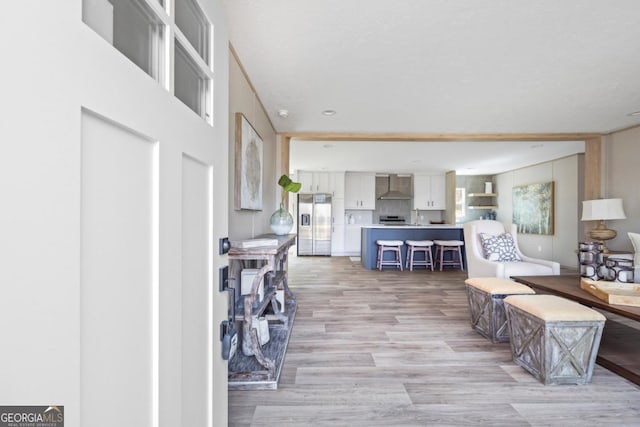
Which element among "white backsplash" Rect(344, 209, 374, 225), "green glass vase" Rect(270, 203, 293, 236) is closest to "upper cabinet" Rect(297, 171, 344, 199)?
"white backsplash" Rect(344, 209, 374, 225)

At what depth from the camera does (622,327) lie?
2994mm

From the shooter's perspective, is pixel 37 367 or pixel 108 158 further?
pixel 108 158

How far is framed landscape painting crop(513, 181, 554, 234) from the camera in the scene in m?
7.02

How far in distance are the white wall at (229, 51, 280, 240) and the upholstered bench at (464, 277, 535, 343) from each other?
2.20 metres

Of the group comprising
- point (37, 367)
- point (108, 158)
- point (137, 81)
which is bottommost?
point (37, 367)

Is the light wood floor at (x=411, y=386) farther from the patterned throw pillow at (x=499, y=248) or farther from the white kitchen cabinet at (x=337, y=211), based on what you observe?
the white kitchen cabinet at (x=337, y=211)

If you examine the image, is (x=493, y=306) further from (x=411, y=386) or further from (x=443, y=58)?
(x=443, y=58)

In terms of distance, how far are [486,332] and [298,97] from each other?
292cm

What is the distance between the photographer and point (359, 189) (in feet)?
29.7

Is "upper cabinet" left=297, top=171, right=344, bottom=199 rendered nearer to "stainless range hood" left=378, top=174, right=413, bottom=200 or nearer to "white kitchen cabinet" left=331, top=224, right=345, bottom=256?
"white kitchen cabinet" left=331, top=224, right=345, bottom=256

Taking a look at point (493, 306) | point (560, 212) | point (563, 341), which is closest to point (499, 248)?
point (493, 306)

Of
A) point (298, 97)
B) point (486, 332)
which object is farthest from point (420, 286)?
point (298, 97)

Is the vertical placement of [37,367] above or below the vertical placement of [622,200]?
below

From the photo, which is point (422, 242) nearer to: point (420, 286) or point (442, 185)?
point (420, 286)
